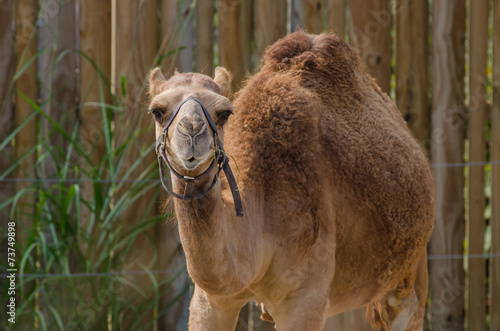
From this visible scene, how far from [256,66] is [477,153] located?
173 centimetres

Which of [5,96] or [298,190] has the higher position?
[5,96]

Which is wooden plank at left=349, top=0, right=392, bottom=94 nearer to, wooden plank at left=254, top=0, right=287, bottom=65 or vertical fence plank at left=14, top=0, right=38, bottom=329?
wooden plank at left=254, top=0, right=287, bottom=65

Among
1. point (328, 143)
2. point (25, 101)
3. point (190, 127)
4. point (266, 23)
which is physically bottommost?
point (328, 143)

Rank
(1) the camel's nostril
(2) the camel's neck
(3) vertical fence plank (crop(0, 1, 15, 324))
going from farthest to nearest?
1. (3) vertical fence plank (crop(0, 1, 15, 324))
2. (2) the camel's neck
3. (1) the camel's nostril

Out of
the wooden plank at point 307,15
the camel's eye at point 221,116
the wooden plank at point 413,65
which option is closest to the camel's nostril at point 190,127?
the camel's eye at point 221,116

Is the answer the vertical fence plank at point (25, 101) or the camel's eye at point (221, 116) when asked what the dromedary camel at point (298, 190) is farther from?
the vertical fence plank at point (25, 101)

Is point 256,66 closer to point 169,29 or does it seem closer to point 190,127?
point 169,29

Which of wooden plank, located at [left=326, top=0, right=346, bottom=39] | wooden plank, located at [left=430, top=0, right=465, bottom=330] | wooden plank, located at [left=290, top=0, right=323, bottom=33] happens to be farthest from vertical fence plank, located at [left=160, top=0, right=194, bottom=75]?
wooden plank, located at [left=430, top=0, right=465, bottom=330]

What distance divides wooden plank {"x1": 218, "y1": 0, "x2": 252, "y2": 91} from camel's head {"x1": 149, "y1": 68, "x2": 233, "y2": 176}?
205 centimetres

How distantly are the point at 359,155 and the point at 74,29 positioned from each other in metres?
2.25

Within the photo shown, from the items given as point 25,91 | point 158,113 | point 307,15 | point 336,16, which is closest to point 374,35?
point 336,16

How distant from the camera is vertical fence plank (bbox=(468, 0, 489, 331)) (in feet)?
16.4

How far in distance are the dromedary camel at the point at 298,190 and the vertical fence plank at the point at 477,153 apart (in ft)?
3.45

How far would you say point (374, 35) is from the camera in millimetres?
5000
